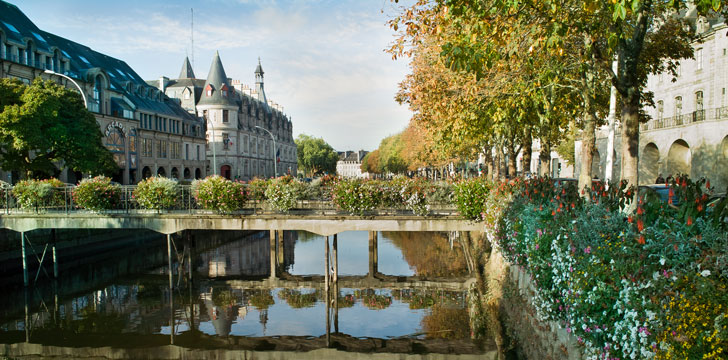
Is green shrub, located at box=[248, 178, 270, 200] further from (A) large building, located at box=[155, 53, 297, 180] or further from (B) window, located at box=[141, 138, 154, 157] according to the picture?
(A) large building, located at box=[155, 53, 297, 180]

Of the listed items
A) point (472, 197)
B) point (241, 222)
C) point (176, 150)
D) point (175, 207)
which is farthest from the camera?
point (176, 150)

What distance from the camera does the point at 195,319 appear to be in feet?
56.3

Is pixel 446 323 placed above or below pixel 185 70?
below

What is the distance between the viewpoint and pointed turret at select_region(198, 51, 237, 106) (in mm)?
82062

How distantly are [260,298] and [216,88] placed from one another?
68.9 m

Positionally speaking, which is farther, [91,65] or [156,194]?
[91,65]

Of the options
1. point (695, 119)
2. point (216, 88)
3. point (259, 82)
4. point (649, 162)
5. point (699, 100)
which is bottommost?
point (649, 162)

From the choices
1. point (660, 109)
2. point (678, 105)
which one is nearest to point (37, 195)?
point (678, 105)

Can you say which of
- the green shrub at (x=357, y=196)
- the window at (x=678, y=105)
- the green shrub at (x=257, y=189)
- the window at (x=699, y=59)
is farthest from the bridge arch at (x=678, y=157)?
the green shrub at (x=257, y=189)

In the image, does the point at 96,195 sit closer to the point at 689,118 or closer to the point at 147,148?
the point at 689,118

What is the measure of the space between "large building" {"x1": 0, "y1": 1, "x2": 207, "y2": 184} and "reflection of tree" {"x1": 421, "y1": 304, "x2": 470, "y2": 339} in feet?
106

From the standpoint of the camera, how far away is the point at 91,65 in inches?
2100

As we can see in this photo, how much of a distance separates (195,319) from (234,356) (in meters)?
3.91

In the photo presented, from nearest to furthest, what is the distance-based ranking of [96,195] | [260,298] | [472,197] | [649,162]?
[472,197] < [260,298] < [96,195] < [649,162]
